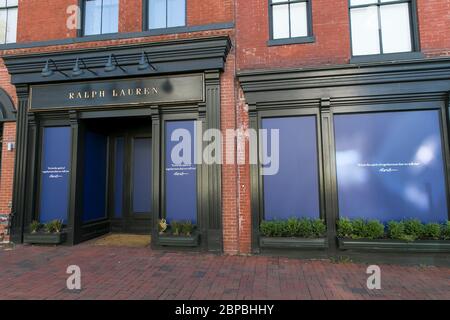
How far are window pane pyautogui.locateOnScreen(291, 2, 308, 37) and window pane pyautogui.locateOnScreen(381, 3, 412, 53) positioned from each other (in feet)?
5.57

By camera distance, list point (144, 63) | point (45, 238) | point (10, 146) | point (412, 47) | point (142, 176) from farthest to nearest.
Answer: point (142, 176)
point (10, 146)
point (45, 238)
point (144, 63)
point (412, 47)

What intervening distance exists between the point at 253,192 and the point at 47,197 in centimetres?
522

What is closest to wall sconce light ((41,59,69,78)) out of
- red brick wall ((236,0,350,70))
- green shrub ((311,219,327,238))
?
red brick wall ((236,0,350,70))

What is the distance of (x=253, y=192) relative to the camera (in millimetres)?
7008

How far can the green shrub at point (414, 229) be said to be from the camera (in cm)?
622

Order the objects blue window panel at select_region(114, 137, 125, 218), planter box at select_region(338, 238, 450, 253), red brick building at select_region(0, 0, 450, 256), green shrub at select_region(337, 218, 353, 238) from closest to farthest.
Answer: planter box at select_region(338, 238, 450, 253) → green shrub at select_region(337, 218, 353, 238) → red brick building at select_region(0, 0, 450, 256) → blue window panel at select_region(114, 137, 125, 218)

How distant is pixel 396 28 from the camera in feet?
23.1

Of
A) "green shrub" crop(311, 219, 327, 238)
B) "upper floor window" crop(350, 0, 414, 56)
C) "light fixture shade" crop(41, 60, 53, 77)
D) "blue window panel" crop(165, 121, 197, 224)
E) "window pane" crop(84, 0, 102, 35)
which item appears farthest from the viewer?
"window pane" crop(84, 0, 102, 35)

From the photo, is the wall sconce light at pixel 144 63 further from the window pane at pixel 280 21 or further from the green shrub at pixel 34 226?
the green shrub at pixel 34 226

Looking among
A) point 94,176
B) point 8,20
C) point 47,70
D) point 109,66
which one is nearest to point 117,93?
point 109,66

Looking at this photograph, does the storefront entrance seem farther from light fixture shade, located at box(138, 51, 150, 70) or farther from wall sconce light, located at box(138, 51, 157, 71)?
light fixture shade, located at box(138, 51, 150, 70)

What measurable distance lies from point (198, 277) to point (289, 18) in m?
6.01

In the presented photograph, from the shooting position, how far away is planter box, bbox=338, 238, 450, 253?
6.12 meters

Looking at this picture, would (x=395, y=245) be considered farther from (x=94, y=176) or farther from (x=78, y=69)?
(x=78, y=69)
